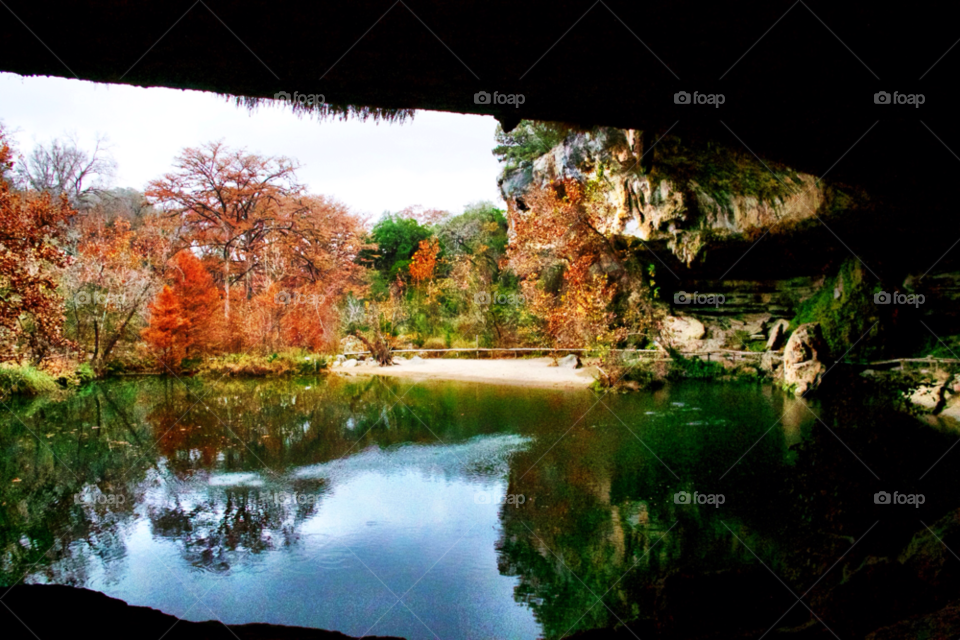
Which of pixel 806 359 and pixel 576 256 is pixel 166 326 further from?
pixel 806 359

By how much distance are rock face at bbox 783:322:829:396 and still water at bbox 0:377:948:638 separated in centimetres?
75

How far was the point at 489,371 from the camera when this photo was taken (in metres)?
11.3

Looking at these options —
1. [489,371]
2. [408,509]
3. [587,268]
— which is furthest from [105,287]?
[408,509]

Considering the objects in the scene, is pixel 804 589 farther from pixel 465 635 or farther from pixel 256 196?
pixel 256 196

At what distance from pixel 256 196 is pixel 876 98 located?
584 inches

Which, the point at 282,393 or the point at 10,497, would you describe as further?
the point at 282,393

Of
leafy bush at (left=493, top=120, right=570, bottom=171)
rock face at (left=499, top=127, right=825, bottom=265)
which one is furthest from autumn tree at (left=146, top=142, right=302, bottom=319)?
rock face at (left=499, top=127, right=825, bottom=265)

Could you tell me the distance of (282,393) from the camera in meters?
9.93

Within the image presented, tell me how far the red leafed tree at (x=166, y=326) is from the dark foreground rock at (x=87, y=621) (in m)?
11.0

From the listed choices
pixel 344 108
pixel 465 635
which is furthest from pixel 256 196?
pixel 465 635

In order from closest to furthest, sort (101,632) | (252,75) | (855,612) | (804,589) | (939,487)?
(101,632) < (855,612) < (252,75) < (804,589) < (939,487)

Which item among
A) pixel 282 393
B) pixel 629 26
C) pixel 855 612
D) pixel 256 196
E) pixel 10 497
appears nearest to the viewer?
pixel 629 26

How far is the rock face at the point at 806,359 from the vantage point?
8.10m

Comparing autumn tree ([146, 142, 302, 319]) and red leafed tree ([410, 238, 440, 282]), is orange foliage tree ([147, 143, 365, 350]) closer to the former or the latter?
autumn tree ([146, 142, 302, 319])
